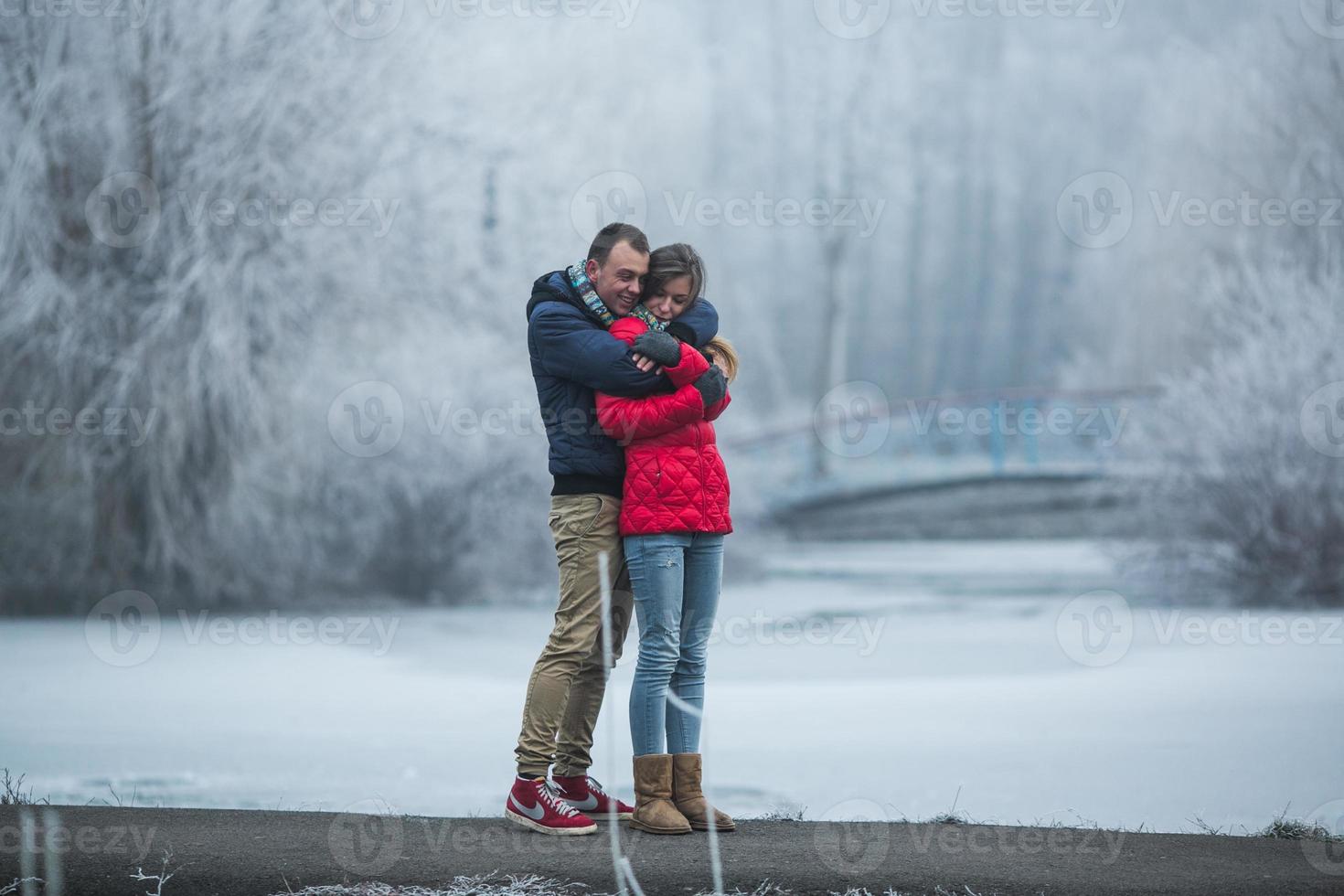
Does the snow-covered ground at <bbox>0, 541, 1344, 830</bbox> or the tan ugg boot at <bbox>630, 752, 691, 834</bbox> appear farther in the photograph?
the snow-covered ground at <bbox>0, 541, 1344, 830</bbox>

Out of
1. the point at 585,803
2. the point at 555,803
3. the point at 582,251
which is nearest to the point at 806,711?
the point at 585,803

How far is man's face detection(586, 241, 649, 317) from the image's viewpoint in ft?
12.3

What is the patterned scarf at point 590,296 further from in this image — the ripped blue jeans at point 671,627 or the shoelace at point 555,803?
the shoelace at point 555,803

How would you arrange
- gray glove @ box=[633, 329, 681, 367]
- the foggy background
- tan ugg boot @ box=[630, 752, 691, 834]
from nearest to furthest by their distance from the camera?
1. gray glove @ box=[633, 329, 681, 367]
2. tan ugg boot @ box=[630, 752, 691, 834]
3. the foggy background

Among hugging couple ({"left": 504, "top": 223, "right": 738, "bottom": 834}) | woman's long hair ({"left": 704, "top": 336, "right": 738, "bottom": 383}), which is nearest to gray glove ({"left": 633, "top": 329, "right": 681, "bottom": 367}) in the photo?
hugging couple ({"left": 504, "top": 223, "right": 738, "bottom": 834})

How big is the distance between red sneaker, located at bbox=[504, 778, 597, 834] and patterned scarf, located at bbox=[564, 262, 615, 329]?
4.06ft

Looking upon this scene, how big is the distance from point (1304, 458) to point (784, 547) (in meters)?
5.39

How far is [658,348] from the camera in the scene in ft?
12.0

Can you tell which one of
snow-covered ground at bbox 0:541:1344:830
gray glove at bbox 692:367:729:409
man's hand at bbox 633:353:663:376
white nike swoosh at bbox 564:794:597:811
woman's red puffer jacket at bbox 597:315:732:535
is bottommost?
snow-covered ground at bbox 0:541:1344:830

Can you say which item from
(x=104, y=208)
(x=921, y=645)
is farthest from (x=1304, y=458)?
(x=104, y=208)

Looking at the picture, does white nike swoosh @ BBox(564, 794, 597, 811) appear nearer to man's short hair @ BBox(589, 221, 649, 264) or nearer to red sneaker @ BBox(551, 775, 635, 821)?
red sneaker @ BBox(551, 775, 635, 821)

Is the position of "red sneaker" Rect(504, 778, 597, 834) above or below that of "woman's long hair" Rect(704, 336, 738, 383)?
below

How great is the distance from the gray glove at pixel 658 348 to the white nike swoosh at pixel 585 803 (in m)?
1.26

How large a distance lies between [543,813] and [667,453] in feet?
3.30
